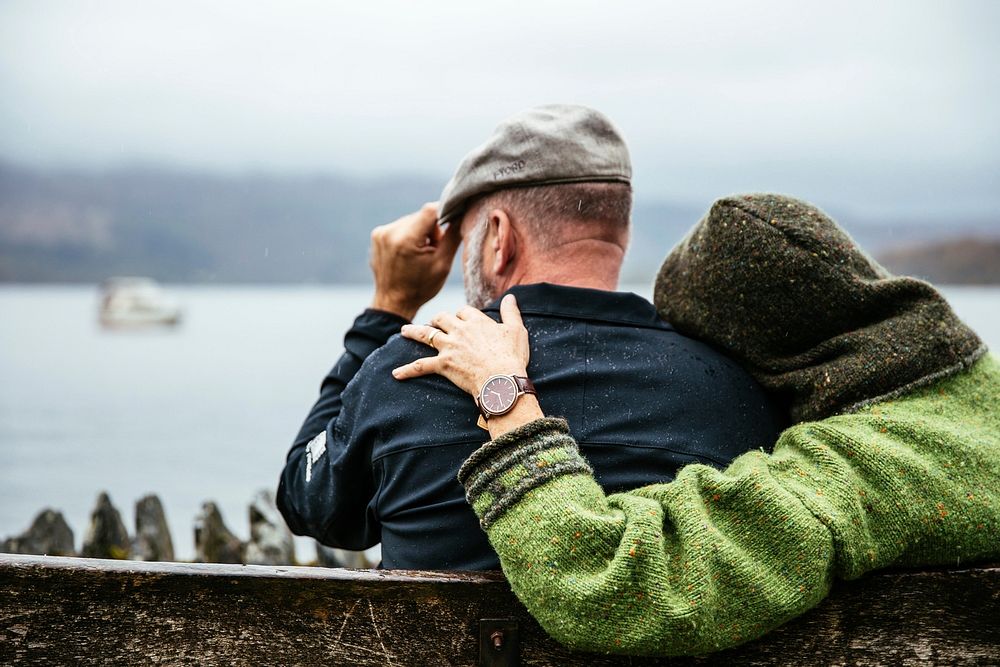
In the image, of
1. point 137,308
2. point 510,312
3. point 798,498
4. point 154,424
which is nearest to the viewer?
point 798,498

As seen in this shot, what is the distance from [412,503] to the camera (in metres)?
1.90

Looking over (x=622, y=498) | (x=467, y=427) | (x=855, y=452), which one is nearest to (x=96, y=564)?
(x=467, y=427)

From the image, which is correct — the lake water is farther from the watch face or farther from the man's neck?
the watch face

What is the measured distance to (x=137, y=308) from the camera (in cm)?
5462

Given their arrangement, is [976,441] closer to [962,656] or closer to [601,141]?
[962,656]

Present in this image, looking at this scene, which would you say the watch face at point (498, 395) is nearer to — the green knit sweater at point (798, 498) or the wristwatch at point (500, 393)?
the wristwatch at point (500, 393)

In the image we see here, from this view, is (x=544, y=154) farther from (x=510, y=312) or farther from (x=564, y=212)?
(x=510, y=312)

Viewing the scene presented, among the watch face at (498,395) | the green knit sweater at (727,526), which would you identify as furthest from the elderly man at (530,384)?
the green knit sweater at (727,526)

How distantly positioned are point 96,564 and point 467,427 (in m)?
0.70

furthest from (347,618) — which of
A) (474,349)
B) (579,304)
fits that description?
(579,304)

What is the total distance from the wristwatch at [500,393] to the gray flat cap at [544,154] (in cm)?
74

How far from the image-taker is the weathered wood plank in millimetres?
1488

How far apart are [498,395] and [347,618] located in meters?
0.47

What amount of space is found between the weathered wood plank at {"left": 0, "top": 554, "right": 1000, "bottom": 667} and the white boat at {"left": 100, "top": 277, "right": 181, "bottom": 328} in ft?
173
